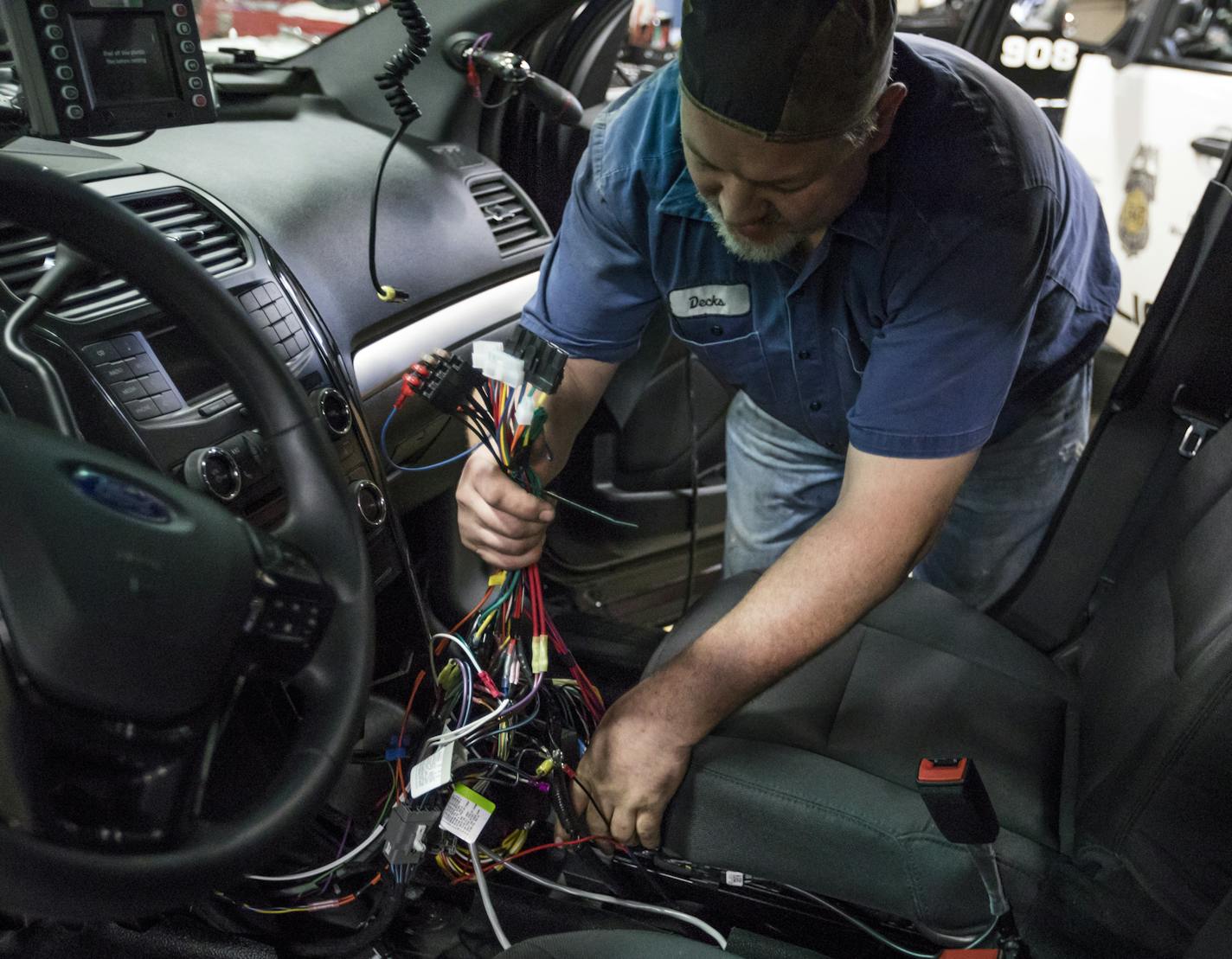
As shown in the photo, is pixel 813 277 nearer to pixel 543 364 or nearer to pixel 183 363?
pixel 543 364

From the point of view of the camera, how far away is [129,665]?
0.55 meters

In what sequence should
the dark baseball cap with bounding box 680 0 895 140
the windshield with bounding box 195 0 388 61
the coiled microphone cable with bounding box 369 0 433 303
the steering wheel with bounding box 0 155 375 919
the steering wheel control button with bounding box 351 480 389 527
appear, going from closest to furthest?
1. the steering wheel with bounding box 0 155 375 919
2. the dark baseball cap with bounding box 680 0 895 140
3. the steering wheel control button with bounding box 351 480 389 527
4. the coiled microphone cable with bounding box 369 0 433 303
5. the windshield with bounding box 195 0 388 61

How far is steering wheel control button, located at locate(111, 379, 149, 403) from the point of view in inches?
35.1

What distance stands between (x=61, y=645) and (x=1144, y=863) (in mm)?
846

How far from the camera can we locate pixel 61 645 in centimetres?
54

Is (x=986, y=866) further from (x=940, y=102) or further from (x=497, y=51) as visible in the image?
(x=497, y=51)

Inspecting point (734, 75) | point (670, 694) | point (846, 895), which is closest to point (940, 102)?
point (734, 75)

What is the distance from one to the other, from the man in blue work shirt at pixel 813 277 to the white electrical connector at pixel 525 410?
114 millimetres

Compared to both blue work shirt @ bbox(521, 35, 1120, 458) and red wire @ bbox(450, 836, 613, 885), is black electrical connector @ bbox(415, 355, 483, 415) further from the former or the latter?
red wire @ bbox(450, 836, 613, 885)

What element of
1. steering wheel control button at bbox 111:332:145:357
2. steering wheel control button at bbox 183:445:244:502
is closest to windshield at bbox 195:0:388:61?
steering wheel control button at bbox 111:332:145:357

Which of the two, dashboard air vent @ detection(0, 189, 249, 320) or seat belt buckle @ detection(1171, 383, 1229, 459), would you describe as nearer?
dashboard air vent @ detection(0, 189, 249, 320)

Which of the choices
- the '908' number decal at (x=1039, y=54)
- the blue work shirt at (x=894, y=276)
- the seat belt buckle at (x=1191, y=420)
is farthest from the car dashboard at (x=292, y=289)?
the '908' number decal at (x=1039, y=54)

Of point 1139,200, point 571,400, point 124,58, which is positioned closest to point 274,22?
point 124,58

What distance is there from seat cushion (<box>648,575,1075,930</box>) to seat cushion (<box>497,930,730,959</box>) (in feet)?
0.39
